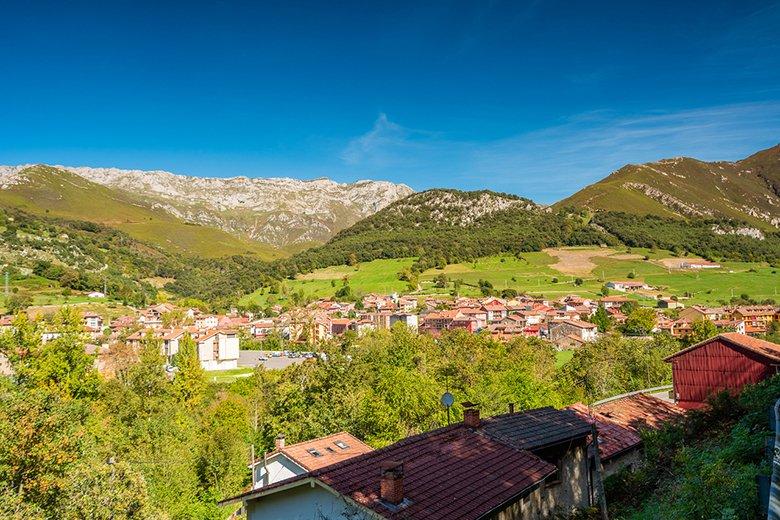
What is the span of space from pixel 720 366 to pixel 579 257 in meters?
123

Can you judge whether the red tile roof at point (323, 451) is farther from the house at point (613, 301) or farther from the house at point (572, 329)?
the house at point (613, 301)

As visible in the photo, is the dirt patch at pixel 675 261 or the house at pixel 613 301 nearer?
the house at pixel 613 301

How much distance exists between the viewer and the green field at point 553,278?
11069 centimetres

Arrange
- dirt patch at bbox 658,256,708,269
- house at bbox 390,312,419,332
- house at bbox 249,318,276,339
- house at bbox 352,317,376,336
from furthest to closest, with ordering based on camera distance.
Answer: dirt patch at bbox 658,256,708,269 → house at bbox 249,318,276,339 → house at bbox 390,312,419,332 → house at bbox 352,317,376,336

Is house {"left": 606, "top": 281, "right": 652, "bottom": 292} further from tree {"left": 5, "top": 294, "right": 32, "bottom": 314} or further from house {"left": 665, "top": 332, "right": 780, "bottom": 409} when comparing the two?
tree {"left": 5, "top": 294, "right": 32, "bottom": 314}

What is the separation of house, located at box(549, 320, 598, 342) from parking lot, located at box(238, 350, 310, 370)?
39.4 metres

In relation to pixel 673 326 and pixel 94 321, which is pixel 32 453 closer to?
pixel 673 326

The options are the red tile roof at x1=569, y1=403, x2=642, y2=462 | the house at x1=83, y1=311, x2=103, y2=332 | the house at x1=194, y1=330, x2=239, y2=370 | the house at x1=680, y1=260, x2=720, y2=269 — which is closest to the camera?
the red tile roof at x1=569, y1=403, x2=642, y2=462

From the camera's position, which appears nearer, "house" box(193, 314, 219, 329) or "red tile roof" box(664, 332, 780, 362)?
"red tile roof" box(664, 332, 780, 362)

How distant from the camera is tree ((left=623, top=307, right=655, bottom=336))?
3083 inches

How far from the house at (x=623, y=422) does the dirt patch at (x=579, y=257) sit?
114 meters

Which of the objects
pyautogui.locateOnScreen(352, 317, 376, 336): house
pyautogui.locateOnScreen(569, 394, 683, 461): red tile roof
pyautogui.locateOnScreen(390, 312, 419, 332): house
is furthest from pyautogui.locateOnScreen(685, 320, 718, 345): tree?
pyautogui.locateOnScreen(352, 317, 376, 336): house

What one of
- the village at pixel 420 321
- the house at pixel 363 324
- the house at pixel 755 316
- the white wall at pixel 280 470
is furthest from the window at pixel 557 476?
the house at pixel 755 316

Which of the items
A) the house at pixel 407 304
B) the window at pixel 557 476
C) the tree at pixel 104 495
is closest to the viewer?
the window at pixel 557 476
